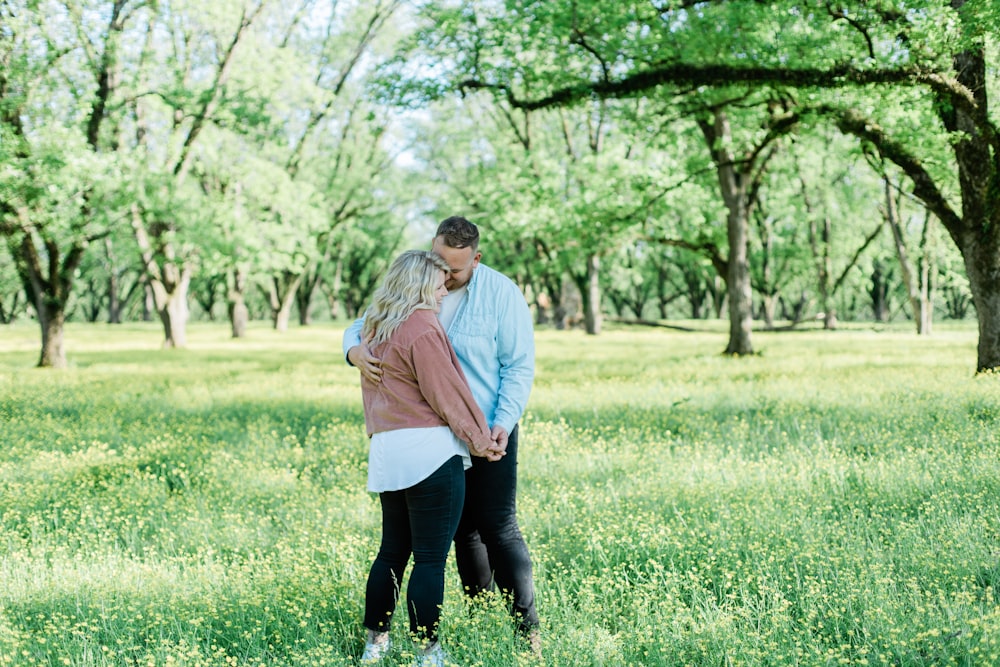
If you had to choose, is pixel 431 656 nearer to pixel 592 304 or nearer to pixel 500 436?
pixel 500 436

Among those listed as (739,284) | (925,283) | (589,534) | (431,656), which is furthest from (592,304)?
(431,656)

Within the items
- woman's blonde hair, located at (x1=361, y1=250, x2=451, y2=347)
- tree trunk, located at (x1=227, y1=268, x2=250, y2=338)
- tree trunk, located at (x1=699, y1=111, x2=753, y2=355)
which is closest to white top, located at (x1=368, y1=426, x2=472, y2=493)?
woman's blonde hair, located at (x1=361, y1=250, x2=451, y2=347)

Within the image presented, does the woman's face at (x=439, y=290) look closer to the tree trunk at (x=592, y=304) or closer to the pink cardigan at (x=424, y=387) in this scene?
the pink cardigan at (x=424, y=387)

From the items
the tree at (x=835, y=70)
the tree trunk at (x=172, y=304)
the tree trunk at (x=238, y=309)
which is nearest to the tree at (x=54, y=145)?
the tree trunk at (x=172, y=304)

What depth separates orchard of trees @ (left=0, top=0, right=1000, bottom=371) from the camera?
12.7 m

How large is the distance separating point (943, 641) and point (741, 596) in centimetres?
111

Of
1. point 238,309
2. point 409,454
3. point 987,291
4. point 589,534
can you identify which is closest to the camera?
point 409,454

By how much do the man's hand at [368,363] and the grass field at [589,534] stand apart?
1.44 meters

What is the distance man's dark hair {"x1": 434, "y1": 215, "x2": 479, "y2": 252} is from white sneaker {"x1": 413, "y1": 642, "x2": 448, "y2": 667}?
208 cm

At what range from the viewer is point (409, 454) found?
3.83m

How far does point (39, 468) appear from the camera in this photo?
27.8 feet

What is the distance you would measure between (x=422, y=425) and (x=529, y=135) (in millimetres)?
38227

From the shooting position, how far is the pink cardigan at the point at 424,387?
3854 millimetres

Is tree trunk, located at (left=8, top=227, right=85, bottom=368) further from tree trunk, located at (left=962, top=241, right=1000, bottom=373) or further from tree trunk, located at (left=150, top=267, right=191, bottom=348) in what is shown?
tree trunk, located at (left=962, top=241, right=1000, bottom=373)
